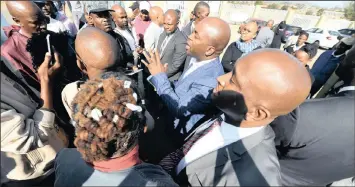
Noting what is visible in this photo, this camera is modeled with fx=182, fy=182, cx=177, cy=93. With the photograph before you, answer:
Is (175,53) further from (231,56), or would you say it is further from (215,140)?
(215,140)

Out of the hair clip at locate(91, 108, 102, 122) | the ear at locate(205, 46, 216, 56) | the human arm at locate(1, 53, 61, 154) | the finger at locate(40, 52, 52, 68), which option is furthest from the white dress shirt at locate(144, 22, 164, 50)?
the hair clip at locate(91, 108, 102, 122)

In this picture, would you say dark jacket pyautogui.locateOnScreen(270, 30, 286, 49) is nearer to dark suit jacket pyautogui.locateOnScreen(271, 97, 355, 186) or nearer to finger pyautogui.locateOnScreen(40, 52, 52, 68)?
dark suit jacket pyautogui.locateOnScreen(271, 97, 355, 186)

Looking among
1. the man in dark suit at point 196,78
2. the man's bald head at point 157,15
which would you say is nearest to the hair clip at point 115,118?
the man in dark suit at point 196,78

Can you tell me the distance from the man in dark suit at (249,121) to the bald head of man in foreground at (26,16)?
209 cm

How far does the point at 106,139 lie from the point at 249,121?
98cm

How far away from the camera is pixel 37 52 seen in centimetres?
194

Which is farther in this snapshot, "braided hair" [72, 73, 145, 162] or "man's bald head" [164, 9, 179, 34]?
"man's bald head" [164, 9, 179, 34]

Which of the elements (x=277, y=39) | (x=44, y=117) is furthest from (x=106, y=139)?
(x=277, y=39)

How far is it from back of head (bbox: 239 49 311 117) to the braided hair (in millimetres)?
780

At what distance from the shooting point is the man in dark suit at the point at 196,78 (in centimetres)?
196

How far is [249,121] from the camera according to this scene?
1331mm

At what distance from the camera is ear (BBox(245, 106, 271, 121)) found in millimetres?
1233

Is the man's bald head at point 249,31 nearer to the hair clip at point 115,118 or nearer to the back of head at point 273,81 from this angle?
the back of head at point 273,81

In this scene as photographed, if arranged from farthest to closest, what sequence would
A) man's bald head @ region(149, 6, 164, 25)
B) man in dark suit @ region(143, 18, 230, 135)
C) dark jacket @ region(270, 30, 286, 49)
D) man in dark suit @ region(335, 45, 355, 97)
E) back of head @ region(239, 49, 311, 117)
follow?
dark jacket @ region(270, 30, 286, 49) < man's bald head @ region(149, 6, 164, 25) < man in dark suit @ region(143, 18, 230, 135) < man in dark suit @ region(335, 45, 355, 97) < back of head @ region(239, 49, 311, 117)
